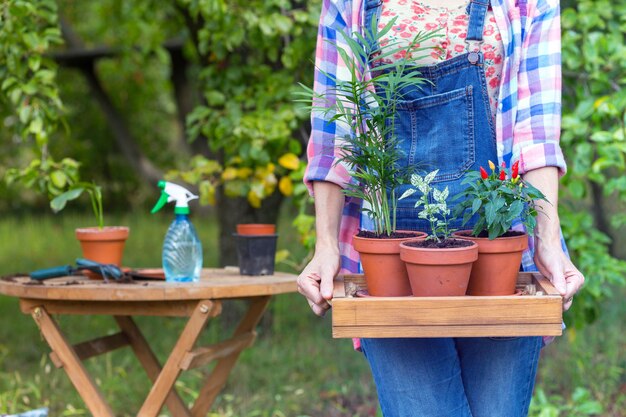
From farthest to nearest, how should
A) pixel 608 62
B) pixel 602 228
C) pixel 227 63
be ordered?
pixel 602 228 → pixel 227 63 → pixel 608 62

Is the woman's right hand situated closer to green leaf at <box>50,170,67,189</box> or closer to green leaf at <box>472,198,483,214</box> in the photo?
green leaf at <box>472,198,483,214</box>

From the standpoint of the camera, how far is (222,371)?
3439 mm

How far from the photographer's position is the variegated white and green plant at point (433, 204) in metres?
1.74

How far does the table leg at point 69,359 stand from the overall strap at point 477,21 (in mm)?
1819

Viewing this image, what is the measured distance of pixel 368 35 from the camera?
181 centimetres

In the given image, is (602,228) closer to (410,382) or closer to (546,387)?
(546,387)

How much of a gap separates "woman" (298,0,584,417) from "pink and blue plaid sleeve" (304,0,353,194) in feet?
0.07

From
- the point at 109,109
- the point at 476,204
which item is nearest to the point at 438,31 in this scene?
the point at 476,204

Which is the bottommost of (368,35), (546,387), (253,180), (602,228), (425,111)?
(546,387)

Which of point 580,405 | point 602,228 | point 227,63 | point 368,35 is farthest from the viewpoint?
point 602,228

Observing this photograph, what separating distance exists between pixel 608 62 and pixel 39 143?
2275 millimetres

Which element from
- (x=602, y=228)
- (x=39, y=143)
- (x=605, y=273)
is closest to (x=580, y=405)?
(x=605, y=273)

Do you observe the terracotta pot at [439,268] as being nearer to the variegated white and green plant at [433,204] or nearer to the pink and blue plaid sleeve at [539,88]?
the variegated white and green plant at [433,204]

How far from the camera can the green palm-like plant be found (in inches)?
69.7
